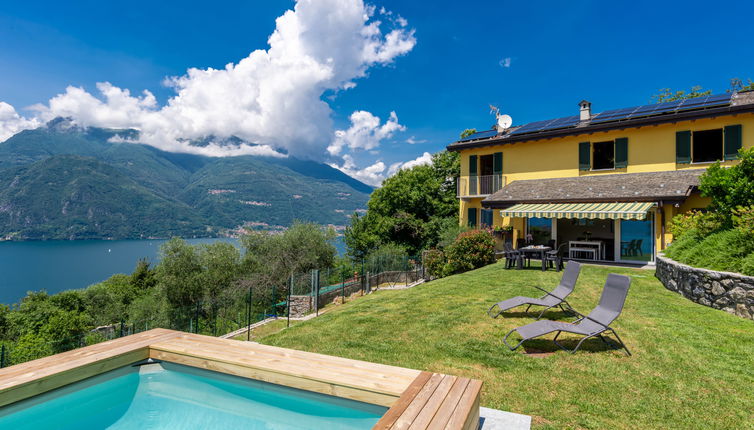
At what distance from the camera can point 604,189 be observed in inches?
691

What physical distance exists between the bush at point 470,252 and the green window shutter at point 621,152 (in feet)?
26.7

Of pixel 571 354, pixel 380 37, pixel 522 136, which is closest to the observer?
pixel 571 354

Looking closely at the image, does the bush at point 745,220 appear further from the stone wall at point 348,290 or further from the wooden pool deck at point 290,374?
the stone wall at point 348,290

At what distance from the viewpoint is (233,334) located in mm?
11547

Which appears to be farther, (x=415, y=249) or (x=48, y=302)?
(x=48, y=302)

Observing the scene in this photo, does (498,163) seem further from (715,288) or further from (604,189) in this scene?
(715,288)

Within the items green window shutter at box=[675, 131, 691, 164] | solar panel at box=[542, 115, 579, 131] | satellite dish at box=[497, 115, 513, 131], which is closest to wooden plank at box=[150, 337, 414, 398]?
green window shutter at box=[675, 131, 691, 164]

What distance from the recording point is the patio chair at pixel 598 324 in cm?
585

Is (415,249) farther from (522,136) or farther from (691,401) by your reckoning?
(691,401)

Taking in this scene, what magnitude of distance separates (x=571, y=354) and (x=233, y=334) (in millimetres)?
9810

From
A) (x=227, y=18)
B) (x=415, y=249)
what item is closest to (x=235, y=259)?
(x=415, y=249)

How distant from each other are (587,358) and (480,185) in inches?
735

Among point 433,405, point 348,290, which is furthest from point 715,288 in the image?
point 348,290

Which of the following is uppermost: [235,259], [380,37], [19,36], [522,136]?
[19,36]
